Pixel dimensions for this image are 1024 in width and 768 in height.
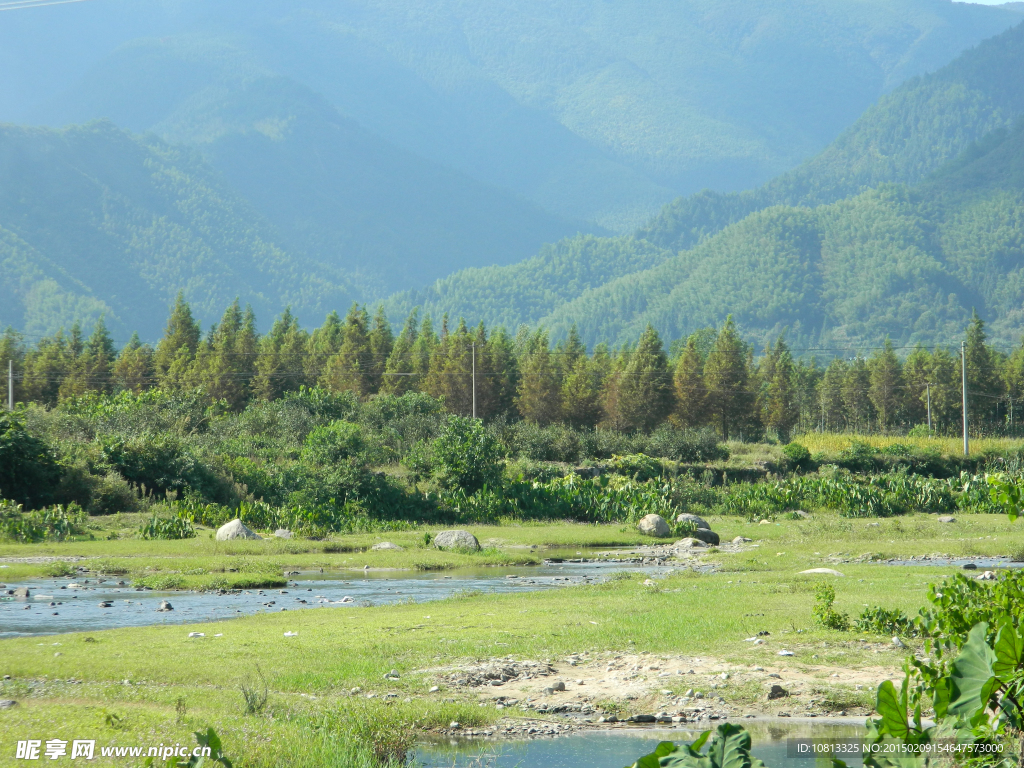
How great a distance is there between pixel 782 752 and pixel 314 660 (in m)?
5.63

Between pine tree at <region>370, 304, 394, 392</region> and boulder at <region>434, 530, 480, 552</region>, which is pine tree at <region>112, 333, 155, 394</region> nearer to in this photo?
pine tree at <region>370, 304, 394, 392</region>

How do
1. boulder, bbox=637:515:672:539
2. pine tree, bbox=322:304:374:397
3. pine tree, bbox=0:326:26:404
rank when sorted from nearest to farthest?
1. boulder, bbox=637:515:672:539
2. pine tree, bbox=0:326:26:404
3. pine tree, bbox=322:304:374:397

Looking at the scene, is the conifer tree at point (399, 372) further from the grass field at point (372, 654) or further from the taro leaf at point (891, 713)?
the taro leaf at point (891, 713)

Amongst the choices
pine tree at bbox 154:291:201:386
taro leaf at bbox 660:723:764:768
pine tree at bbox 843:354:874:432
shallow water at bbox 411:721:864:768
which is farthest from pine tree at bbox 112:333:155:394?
taro leaf at bbox 660:723:764:768

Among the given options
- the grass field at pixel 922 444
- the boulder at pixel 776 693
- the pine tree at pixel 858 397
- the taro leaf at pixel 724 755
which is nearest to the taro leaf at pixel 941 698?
the taro leaf at pixel 724 755

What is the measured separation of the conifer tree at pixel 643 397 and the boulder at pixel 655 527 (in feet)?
99.2

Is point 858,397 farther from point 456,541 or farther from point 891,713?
point 891,713

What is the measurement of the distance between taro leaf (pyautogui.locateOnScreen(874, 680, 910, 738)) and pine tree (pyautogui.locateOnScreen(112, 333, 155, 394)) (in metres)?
73.0

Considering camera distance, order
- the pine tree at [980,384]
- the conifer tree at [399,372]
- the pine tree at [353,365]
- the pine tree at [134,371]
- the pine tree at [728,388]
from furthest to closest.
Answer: the pine tree at [134,371] → the pine tree at [353,365] → the conifer tree at [399,372] → the pine tree at [980,384] → the pine tree at [728,388]

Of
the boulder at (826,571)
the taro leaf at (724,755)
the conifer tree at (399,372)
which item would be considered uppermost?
the conifer tree at (399,372)

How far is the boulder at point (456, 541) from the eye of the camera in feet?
84.5

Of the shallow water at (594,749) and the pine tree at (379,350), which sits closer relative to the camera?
the shallow water at (594,749)

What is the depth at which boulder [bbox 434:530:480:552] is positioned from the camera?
1014 inches

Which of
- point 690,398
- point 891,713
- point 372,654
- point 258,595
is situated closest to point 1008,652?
point 891,713
